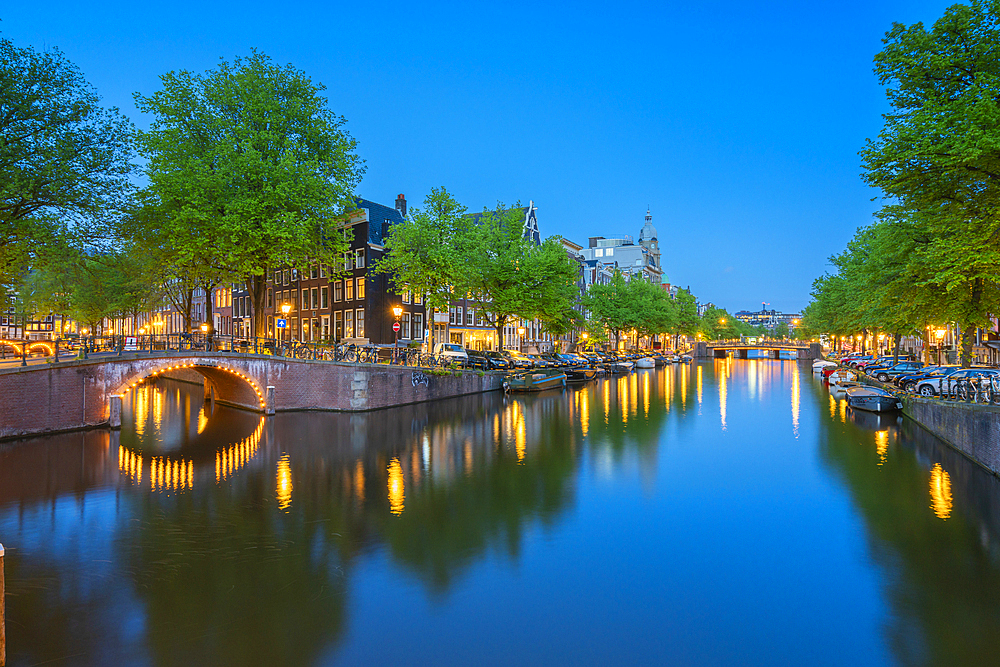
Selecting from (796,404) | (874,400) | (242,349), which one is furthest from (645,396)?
(242,349)

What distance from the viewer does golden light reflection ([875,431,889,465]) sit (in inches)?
890

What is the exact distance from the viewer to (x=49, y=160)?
78.2ft

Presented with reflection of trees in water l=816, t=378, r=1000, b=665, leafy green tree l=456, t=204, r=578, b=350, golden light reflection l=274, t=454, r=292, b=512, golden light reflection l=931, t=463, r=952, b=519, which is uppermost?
leafy green tree l=456, t=204, r=578, b=350

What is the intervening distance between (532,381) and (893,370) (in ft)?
89.4

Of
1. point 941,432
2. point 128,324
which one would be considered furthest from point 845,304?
point 128,324

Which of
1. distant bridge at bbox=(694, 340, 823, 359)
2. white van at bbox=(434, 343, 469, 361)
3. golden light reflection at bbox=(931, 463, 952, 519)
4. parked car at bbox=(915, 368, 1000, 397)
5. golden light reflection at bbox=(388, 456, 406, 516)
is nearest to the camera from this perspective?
golden light reflection at bbox=(931, 463, 952, 519)

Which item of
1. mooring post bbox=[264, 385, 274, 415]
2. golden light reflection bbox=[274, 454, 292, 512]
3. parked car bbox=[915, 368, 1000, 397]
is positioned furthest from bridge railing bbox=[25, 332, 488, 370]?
parked car bbox=[915, 368, 1000, 397]

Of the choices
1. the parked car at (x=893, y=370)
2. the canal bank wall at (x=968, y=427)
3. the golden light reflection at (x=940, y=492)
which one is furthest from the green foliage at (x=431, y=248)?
the parked car at (x=893, y=370)

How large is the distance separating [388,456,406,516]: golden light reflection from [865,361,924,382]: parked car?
3911 cm

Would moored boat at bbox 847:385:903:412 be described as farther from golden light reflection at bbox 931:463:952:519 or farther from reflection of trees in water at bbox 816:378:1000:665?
golden light reflection at bbox 931:463:952:519

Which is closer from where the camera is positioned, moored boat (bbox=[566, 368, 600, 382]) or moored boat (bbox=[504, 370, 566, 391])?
moored boat (bbox=[504, 370, 566, 391])

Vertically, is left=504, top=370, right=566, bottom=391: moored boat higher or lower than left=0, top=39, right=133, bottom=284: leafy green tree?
lower

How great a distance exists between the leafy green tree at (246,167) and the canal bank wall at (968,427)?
97.8 ft

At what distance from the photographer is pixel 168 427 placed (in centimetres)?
2825
